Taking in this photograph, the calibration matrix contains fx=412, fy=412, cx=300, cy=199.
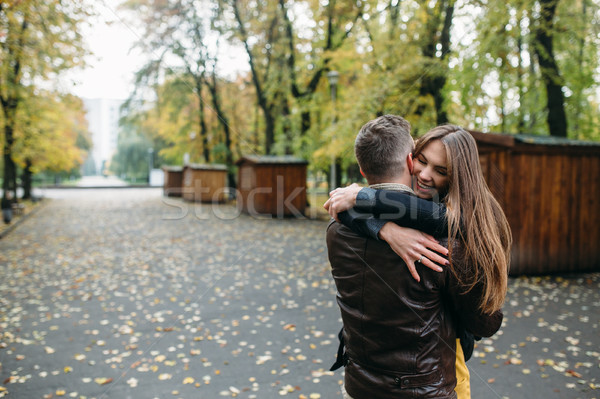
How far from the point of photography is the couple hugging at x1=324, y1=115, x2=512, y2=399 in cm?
154

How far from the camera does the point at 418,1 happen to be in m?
12.8

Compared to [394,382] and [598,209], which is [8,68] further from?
[598,209]

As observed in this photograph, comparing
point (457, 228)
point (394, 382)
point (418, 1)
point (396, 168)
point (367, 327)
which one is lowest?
point (394, 382)

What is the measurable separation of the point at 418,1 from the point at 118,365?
12.9 metres

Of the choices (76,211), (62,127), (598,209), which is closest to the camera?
(598,209)

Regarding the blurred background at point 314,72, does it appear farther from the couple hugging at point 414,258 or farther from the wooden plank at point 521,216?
the couple hugging at point 414,258

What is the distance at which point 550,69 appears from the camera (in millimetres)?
9961

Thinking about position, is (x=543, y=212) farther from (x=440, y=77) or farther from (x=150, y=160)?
(x=150, y=160)

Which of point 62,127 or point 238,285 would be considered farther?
point 62,127

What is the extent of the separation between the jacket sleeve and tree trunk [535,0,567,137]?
10.1 m

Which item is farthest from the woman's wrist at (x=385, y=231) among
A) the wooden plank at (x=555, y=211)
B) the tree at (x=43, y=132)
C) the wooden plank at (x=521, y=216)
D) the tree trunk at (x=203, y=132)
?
the tree trunk at (x=203, y=132)

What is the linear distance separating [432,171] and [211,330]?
14.7 ft

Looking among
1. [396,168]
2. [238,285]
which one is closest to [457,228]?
[396,168]

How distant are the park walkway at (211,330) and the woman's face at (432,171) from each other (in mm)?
2804
